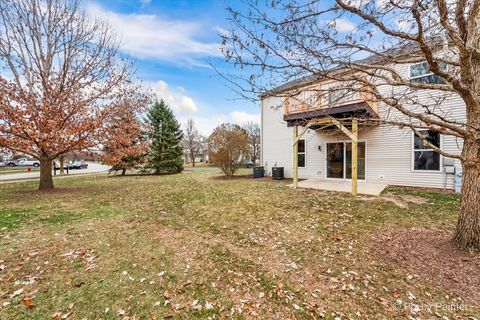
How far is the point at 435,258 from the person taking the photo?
3.34 meters

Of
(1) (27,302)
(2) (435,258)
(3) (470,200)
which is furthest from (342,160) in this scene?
(1) (27,302)

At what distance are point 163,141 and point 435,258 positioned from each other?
18533 millimetres

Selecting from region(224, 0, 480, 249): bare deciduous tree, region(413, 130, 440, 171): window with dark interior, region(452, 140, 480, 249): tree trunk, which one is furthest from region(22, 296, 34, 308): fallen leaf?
region(413, 130, 440, 171): window with dark interior

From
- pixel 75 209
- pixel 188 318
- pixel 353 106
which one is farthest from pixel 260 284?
pixel 353 106

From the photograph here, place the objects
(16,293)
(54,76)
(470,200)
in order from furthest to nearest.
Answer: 1. (54,76)
2. (470,200)
3. (16,293)

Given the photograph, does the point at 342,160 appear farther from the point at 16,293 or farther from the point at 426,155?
the point at 16,293

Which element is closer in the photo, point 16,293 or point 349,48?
point 16,293

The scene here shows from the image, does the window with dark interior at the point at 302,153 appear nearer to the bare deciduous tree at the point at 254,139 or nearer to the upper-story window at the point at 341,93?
the upper-story window at the point at 341,93

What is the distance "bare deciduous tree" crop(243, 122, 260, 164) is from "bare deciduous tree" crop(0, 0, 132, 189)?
21.2 meters

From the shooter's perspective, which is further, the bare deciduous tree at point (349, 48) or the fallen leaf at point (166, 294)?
the bare deciduous tree at point (349, 48)

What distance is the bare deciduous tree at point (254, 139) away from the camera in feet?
102

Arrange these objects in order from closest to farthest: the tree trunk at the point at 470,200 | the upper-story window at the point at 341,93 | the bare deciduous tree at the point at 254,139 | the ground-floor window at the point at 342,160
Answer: the tree trunk at the point at 470,200 → the upper-story window at the point at 341,93 → the ground-floor window at the point at 342,160 → the bare deciduous tree at the point at 254,139

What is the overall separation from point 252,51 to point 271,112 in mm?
10456

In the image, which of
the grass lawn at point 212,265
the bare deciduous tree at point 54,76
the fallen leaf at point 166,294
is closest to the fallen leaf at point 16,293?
the grass lawn at point 212,265
